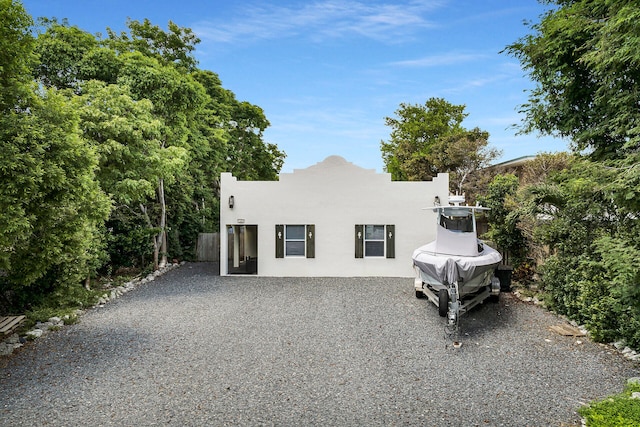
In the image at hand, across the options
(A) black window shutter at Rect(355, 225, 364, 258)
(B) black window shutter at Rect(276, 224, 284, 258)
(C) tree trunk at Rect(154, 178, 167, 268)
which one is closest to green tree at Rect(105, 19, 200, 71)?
(C) tree trunk at Rect(154, 178, 167, 268)

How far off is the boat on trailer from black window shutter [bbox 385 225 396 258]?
382 cm

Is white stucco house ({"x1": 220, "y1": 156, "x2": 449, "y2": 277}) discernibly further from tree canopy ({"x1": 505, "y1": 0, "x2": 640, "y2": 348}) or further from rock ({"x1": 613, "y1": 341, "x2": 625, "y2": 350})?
rock ({"x1": 613, "y1": 341, "x2": 625, "y2": 350})

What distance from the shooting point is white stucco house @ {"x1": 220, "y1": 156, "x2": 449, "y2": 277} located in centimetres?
1519

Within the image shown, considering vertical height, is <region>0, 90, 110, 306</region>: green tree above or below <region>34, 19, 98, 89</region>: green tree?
below

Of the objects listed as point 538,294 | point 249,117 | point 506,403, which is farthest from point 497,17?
point 249,117

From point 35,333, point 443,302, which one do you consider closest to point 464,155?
point 443,302

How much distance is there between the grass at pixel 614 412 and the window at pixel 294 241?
427 inches

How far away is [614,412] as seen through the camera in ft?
15.6

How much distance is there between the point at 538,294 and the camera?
11023mm

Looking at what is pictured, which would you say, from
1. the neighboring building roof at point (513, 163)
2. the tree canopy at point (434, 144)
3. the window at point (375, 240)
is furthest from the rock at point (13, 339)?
the tree canopy at point (434, 144)

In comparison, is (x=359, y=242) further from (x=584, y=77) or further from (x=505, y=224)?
(x=584, y=77)

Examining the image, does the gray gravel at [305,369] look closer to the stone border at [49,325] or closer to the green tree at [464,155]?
the stone border at [49,325]

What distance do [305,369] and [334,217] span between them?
9.17 metres

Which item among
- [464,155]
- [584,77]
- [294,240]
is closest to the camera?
[584,77]
